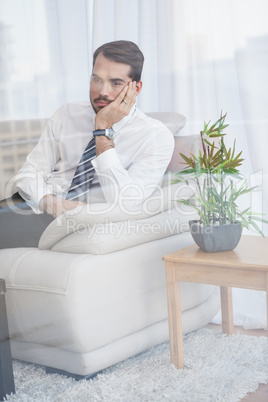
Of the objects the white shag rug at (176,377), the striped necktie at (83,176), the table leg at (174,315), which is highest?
the striped necktie at (83,176)

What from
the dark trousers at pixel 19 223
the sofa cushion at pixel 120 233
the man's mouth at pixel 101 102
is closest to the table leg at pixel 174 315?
the sofa cushion at pixel 120 233

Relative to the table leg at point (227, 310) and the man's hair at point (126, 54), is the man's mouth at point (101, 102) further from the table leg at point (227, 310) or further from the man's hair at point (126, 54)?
the table leg at point (227, 310)

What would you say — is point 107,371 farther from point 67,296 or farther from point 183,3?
point 183,3

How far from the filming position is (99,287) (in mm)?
1874

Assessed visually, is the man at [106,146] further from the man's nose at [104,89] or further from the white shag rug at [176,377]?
the white shag rug at [176,377]

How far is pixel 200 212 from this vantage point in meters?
1.87

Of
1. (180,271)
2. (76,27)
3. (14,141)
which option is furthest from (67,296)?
(76,27)

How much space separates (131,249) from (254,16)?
2.33 ft

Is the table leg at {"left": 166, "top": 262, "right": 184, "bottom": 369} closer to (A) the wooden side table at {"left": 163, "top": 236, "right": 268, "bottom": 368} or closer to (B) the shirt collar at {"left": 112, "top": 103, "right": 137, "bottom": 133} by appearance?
(A) the wooden side table at {"left": 163, "top": 236, "right": 268, "bottom": 368}

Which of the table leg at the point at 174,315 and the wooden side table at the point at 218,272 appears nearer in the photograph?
the wooden side table at the point at 218,272

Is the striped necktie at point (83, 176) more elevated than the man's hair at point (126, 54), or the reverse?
the man's hair at point (126, 54)

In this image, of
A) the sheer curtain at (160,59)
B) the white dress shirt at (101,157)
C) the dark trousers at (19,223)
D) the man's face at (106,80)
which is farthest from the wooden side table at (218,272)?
the man's face at (106,80)

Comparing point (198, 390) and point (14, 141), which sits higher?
point (14, 141)

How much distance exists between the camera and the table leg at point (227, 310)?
186cm
